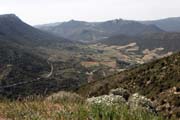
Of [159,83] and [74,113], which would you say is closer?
[74,113]

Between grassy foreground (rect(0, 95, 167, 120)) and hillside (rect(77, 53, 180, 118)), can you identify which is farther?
hillside (rect(77, 53, 180, 118))

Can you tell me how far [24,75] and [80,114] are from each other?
174465 mm

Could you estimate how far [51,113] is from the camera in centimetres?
1051

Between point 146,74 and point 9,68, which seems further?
point 9,68

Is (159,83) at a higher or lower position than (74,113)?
lower

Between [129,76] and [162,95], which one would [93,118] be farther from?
[129,76]

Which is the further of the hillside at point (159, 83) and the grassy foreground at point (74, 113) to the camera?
the hillside at point (159, 83)

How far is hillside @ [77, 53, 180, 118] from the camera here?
120 feet

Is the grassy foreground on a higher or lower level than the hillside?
higher

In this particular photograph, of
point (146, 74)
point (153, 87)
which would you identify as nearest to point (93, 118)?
point (153, 87)

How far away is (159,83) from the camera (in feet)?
156

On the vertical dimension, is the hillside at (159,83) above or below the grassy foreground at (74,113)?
below

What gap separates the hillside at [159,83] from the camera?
3672 cm

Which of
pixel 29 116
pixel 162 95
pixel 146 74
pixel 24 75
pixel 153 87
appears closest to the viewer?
pixel 29 116
